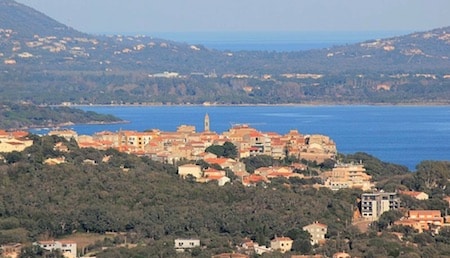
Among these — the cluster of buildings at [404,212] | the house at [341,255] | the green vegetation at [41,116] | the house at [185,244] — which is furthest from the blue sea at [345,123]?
the house at [341,255]

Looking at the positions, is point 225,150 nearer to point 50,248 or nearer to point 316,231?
point 316,231

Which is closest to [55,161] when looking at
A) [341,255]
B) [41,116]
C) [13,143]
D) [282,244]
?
[13,143]

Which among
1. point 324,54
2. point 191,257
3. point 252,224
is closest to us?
point 191,257

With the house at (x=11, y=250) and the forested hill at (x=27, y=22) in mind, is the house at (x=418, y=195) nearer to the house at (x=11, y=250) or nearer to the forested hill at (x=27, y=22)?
the house at (x=11, y=250)

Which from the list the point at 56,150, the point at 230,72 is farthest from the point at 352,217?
the point at 230,72

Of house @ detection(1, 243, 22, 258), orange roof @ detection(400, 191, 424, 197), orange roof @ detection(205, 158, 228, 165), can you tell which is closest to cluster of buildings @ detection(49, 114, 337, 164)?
orange roof @ detection(205, 158, 228, 165)

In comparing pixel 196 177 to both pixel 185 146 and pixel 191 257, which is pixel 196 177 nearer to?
pixel 185 146
